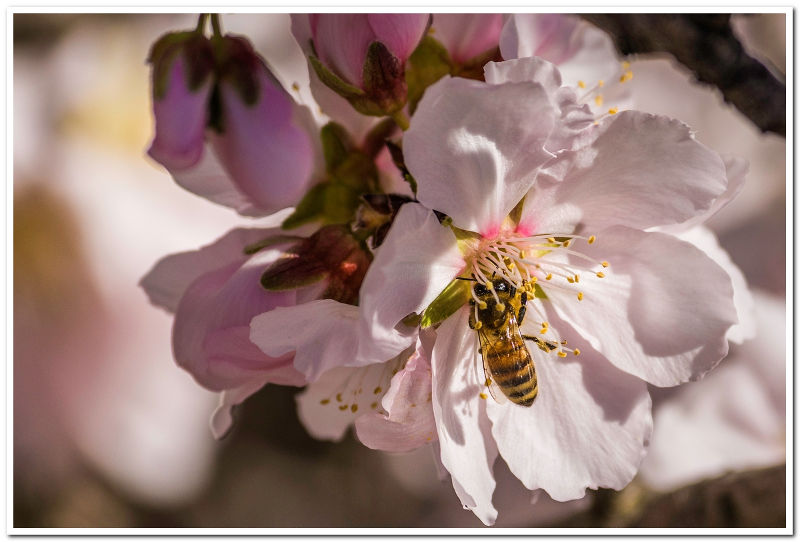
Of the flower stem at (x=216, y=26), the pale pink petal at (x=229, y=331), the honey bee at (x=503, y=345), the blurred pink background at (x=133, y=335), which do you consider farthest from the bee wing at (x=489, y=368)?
the blurred pink background at (x=133, y=335)

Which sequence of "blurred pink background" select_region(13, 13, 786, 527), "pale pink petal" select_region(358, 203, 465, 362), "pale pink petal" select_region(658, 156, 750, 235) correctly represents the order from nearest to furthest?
"pale pink petal" select_region(358, 203, 465, 362) → "pale pink petal" select_region(658, 156, 750, 235) → "blurred pink background" select_region(13, 13, 786, 527)

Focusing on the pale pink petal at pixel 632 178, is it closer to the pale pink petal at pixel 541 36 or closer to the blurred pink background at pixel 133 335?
the pale pink petal at pixel 541 36

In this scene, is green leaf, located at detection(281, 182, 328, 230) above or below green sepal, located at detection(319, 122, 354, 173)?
below

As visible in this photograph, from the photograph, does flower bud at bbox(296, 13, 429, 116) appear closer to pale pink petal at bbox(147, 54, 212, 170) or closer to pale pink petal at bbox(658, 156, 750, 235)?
pale pink petal at bbox(147, 54, 212, 170)

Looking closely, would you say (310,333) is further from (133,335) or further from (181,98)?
(133,335)

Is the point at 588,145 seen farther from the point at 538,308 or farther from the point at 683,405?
the point at 683,405

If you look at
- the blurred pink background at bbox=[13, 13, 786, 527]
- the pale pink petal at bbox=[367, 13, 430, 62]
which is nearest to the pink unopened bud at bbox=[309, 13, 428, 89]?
the pale pink petal at bbox=[367, 13, 430, 62]
